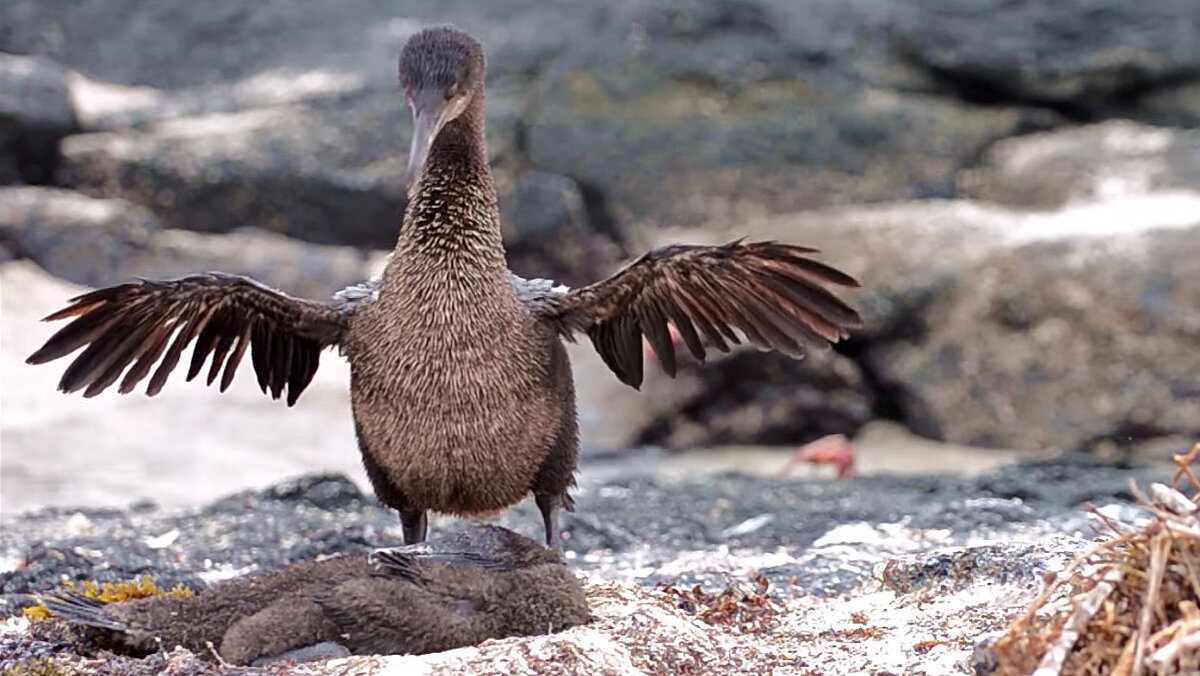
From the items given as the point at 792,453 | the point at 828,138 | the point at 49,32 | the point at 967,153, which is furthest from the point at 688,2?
the point at 49,32

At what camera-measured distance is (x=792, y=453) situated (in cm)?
1653

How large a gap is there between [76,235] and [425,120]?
37.7ft

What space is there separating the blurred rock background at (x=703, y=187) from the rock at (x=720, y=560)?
3195 millimetres

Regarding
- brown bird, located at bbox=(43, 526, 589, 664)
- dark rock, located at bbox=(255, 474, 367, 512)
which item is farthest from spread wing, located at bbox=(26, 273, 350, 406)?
dark rock, located at bbox=(255, 474, 367, 512)

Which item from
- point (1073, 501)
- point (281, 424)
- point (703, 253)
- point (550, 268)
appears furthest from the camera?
point (550, 268)

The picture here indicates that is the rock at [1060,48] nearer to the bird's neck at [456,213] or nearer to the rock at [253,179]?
the rock at [253,179]

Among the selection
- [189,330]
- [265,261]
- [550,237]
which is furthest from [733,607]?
[550,237]

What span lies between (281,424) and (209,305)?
8.39 meters

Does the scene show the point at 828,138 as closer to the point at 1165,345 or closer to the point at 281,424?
the point at 1165,345

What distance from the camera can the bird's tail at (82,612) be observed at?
19.0 ft

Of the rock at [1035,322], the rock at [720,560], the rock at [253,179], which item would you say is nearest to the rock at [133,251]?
the rock at [253,179]

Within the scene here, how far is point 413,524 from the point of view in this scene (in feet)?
23.5

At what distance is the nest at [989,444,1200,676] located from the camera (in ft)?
13.5

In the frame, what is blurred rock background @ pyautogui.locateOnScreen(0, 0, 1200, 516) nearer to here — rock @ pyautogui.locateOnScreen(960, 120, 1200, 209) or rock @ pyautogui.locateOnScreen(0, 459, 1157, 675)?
rock @ pyautogui.locateOnScreen(960, 120, 1200, 209)
